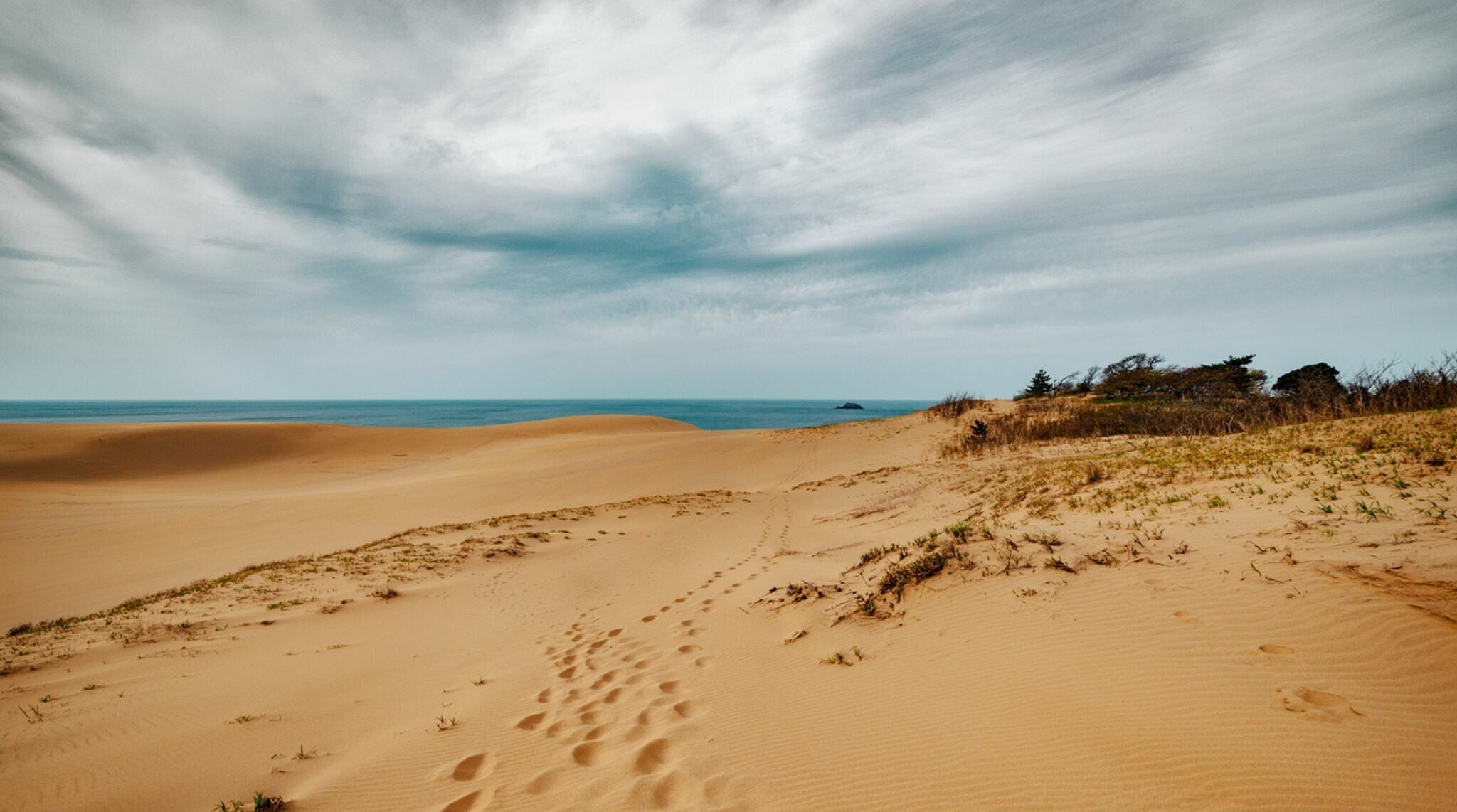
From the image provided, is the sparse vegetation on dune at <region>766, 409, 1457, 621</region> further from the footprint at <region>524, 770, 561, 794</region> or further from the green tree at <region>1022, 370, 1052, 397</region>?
the green tree at <region>1022, 370, 1052, 397</region>

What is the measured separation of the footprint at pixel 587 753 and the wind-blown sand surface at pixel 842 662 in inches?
0.9

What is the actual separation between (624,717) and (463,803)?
1156 mm

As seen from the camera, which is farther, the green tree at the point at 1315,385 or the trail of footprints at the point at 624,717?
the green tree at the point at 1315,385

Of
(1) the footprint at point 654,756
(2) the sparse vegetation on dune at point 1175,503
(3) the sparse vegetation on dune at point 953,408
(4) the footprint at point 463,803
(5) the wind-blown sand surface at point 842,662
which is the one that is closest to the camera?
(5) the wind-blown sand surface at point 842,662

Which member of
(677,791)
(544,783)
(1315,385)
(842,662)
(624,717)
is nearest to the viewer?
(677,791)

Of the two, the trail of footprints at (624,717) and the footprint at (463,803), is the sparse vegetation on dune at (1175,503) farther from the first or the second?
the footprint at (463,803)

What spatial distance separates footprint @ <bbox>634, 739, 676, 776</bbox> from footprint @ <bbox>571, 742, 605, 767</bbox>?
0.96ft

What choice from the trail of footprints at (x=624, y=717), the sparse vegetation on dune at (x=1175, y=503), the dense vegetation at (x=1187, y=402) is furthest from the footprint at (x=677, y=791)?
the dense vegetation at (x=1187, y=402)

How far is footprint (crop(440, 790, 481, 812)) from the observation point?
116 inches

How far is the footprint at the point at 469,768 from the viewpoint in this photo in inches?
129

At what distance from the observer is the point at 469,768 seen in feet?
11.0

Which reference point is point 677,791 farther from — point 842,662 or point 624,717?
point 842,662

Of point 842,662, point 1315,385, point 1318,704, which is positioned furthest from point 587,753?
point 1315,385

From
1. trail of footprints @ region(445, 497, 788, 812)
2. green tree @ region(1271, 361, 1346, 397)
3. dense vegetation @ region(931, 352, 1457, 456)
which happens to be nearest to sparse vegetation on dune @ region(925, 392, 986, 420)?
dense vegetation @ region(931, 352, 1457, 456)
